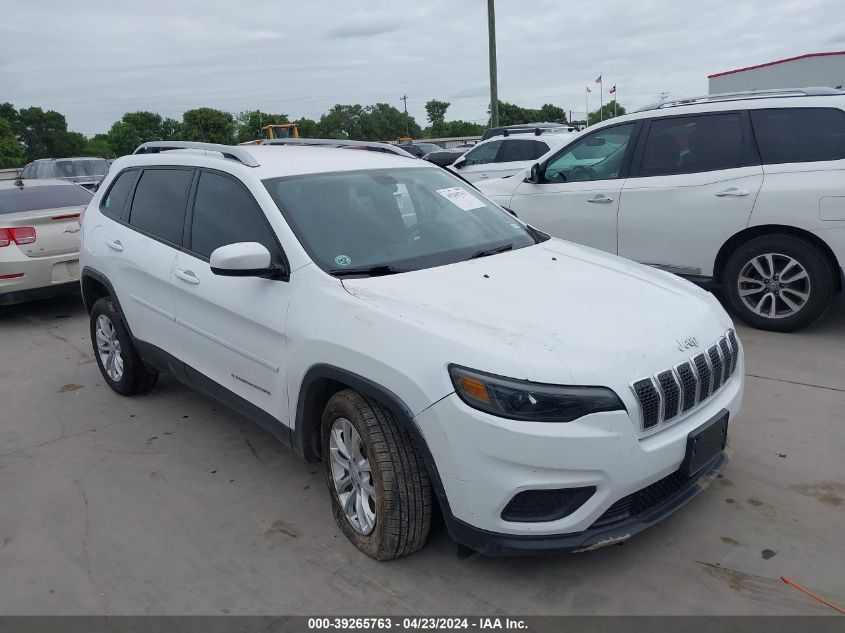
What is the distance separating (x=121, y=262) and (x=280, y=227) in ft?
5.95

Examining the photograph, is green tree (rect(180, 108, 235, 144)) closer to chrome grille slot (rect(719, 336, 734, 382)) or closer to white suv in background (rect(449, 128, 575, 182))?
white suv in background (rect(449, 128, 575, 182))

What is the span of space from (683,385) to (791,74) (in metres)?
32.0

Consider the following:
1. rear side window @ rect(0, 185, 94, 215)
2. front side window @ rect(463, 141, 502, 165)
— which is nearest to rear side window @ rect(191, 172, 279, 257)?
rear side window @ rect(0, 185, 94, 215)

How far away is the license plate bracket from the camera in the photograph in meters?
2.70

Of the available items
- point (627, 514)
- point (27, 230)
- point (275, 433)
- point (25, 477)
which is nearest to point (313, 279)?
point (275, 433)

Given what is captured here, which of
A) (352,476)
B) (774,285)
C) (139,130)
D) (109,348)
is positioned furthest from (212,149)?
(139,130)

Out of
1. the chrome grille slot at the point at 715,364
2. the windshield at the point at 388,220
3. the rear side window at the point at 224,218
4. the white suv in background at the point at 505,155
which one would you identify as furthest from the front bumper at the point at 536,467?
the white suv in background at the point at 505,155

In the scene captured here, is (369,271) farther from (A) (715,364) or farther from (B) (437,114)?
(B) (437,114)

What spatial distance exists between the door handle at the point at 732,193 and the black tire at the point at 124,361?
4637 millimetres

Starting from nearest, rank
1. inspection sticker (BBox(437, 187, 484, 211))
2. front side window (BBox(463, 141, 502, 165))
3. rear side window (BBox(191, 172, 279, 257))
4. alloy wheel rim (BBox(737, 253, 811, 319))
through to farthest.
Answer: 1. rear side window (BBox(191, 172, 279, 257))
2. inspection sticker (BBox(437, 187, 484, 211))
3. alloy wheel rim (BBox(737, 253, 811, 319))
4. front side window (BBox(463, 141, 502, 165))

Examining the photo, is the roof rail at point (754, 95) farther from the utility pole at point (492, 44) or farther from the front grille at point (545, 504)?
the utility pole at point (492, 44)

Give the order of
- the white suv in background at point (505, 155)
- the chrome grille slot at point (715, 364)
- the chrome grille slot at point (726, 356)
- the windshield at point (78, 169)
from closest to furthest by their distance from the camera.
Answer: the chrome grille slot at point (715, 364) < the chrome grille slot at point (726, 356) < the white suv in background at point (505, 155) < the windshield at point (78, 169)

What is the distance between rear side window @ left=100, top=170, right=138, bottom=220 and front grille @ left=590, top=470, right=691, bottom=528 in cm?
384

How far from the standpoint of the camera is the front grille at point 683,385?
2566mm
